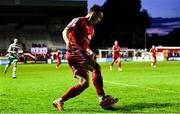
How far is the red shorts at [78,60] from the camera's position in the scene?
414 inches

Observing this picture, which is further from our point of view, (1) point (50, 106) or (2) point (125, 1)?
(2) point (125, 1)

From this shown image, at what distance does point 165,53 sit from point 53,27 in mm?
18746

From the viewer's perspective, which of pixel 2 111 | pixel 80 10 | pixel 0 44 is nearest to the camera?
pixel 2 111

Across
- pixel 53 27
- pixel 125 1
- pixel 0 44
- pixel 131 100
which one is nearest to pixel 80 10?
pixel 53 27

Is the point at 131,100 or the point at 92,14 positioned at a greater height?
the point at 92,14

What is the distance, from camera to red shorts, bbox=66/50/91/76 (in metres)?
10.5

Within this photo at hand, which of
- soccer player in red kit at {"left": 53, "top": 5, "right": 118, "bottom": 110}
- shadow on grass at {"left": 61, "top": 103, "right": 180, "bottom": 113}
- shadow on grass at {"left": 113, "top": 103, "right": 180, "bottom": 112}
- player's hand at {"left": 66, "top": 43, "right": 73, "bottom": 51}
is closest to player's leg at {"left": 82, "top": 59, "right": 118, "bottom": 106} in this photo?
soccer player in red kit at {"left": 53, "top": 5, "right": 118, "bottom": 110}

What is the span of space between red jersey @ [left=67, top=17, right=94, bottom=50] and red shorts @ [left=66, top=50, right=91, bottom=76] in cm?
12

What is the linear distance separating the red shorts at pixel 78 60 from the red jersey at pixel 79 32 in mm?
125

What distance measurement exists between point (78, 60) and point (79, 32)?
0.57m

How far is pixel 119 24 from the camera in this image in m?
97.9

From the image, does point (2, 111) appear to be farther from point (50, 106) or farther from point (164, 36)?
point (164, 36)

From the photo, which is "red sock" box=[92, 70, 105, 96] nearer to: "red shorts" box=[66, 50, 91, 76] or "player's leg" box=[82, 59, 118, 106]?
"player's leg" box=[82, 59, 118, 106]

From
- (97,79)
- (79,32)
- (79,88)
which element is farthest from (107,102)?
(79,32)
